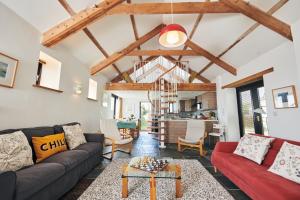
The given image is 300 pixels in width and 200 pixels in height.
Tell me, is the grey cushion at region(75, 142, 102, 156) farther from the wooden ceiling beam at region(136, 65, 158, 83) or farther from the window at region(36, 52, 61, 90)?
the wooden ceiling beam at region(136, 65, 158, 83)

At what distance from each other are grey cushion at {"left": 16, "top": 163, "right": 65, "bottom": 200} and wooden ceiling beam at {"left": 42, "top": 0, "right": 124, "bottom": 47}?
7.65ft

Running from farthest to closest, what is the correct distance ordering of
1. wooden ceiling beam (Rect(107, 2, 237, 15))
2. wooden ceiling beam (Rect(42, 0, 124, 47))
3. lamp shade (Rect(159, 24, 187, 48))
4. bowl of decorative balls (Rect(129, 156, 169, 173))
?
1. wooden ceiling beam (Rect(107, 2, 237, 15))
2. wooden ceiling beam (Rect(42, 0, 124, 47))
3. lamp shade (Rect(159, 24, 187, 48))
4. bowl of decorative balls (Rect(129, 156, 169, 173))

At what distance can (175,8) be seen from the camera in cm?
292

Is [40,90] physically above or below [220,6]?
below

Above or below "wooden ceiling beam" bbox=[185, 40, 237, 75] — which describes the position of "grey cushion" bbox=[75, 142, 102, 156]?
below

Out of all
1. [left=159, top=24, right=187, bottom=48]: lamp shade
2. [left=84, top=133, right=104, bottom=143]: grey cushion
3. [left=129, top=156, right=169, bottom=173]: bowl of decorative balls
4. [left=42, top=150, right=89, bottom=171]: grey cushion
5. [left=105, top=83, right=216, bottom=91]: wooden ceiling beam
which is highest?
[left=105, top=83, right=216, bottom=91]: wooden ceiling beam

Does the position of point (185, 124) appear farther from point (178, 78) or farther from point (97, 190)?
point (97, 190)

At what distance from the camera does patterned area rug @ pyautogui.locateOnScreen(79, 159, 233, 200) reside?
76.2 inches

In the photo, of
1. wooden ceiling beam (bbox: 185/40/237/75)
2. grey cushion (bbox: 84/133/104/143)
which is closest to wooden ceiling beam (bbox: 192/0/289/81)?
wooden ceiling beam (bbox: 185/40/237/75)

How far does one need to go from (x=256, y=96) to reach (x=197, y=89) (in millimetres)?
2197

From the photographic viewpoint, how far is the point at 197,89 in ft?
19.5

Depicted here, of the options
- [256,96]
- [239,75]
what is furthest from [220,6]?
[256,96]

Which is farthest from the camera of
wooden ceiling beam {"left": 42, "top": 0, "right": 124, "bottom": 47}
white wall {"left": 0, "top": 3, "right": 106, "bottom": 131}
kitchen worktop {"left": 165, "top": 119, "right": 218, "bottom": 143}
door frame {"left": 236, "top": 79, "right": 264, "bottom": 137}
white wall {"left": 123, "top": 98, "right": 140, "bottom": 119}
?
white wall {"left": 123, "top": 98, "right": 140, "bottom": 119}

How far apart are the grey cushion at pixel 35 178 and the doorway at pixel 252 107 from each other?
4.36 meters
